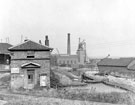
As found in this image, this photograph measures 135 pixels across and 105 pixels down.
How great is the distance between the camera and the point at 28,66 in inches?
942

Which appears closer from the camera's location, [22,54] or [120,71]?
[22,54]

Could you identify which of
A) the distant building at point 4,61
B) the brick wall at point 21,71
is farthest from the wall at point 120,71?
the distant building at point 4,61

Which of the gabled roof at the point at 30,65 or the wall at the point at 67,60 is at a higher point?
the wall at the point at 67,60

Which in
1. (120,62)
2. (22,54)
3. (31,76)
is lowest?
(31,76)

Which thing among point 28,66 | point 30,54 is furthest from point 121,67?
point 28,66

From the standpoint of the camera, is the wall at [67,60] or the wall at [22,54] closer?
the wall at [22,54]

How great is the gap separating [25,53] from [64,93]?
8.04 m

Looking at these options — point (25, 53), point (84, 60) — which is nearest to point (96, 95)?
point (25, 53)

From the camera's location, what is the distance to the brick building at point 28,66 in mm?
23875

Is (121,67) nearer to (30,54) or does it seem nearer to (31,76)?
(31,76)

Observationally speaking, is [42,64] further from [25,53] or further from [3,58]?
[3,58]

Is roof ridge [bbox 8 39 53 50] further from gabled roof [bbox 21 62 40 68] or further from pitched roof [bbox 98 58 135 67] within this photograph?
pitched roof [bbox 98 58 135 67]

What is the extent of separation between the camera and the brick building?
23875 mm

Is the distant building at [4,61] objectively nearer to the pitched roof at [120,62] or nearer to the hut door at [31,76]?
the hut door at [31,76]
